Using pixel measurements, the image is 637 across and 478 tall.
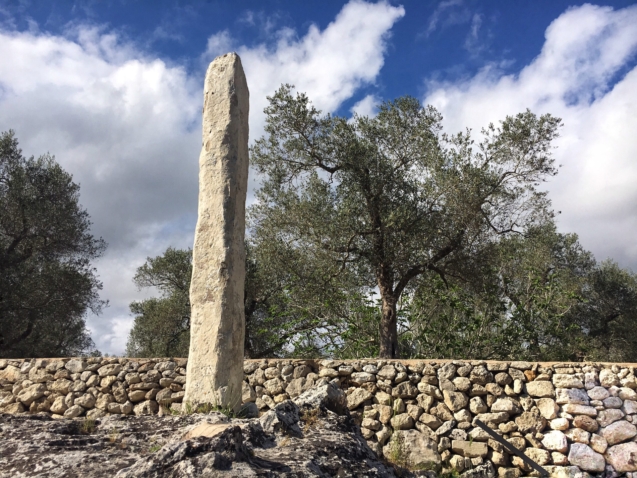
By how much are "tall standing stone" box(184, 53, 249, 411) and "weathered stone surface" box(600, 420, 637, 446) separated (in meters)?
5.17

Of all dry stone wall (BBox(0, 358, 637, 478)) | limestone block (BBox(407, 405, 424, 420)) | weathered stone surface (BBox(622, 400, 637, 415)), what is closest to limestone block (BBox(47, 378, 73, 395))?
dry stone wall (BBox(0, 358, 637, 478))

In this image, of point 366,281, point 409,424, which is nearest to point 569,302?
point 366,281

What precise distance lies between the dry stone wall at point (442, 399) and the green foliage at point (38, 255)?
592 cm

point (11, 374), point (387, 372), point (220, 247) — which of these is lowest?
point (387, 372)

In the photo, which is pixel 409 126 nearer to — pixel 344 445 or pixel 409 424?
pixel 409 424

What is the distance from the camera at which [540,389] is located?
7.89m

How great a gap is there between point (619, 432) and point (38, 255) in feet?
46.7

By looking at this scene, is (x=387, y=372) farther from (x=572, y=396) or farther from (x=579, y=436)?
(x=579, y=436)

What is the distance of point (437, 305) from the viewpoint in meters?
14.0

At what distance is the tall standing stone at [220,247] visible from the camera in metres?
6.14

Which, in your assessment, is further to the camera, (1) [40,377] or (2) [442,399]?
(1) [40,377]

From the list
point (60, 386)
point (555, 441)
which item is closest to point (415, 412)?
point (555, 441)

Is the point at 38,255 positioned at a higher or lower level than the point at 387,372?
higher

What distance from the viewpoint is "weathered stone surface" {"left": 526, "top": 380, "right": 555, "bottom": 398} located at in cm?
785
